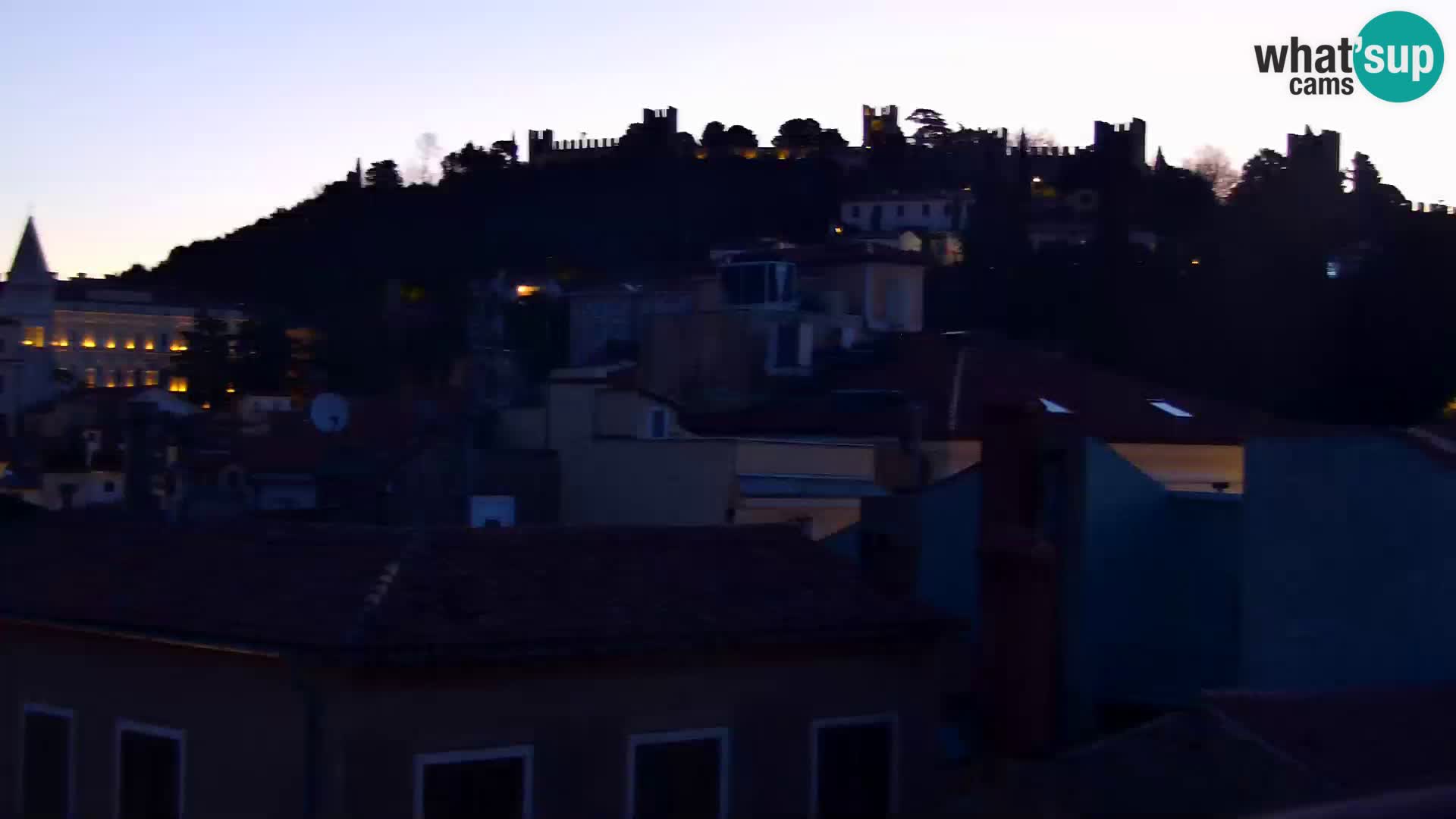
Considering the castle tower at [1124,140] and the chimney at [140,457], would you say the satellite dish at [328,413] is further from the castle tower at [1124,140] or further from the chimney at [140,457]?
the castle tower at [1124,140]

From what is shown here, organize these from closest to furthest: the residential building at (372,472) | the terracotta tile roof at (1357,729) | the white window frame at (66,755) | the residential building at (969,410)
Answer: the terracotta tile roof at (1357,729) < the white window frame at (66,755) < the residential building at (372,472) < the residential building at (969,410)

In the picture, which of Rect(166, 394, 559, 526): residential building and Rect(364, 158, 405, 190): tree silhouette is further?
Rect(364, 158, 405, 190): tree silhouette

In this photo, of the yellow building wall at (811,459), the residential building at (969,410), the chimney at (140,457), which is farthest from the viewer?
the residential building at (969,410)

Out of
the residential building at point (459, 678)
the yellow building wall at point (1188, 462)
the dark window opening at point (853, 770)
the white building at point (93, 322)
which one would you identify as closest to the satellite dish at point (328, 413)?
the yellow building wall at point (1188, 462)

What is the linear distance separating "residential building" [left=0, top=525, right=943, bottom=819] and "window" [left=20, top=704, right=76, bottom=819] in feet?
0.05

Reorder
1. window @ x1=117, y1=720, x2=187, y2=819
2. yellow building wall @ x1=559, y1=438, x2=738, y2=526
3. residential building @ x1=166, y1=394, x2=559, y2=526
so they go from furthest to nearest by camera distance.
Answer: yellow building wall @ x1=559, y1=438, x2=738, y2=526
residential building @ x1=166, y1=394, x2=559, y2=526
window @ x1=117, y1=720, x2=187, y2=819

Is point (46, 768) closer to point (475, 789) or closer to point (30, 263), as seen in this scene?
point (475, 789)

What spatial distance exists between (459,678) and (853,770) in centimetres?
277

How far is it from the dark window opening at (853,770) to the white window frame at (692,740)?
64cm

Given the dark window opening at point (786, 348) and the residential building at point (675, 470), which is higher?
the dark window opening at point (786, 348)

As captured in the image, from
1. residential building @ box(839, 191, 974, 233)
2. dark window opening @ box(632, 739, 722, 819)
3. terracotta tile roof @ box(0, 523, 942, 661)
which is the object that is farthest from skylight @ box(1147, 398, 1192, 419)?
residential building @ box(839, 191, 974, 233)

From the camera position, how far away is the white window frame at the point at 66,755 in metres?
10.3

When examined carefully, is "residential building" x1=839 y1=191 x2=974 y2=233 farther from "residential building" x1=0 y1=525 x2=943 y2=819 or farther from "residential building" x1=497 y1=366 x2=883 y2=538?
"residential building" x1=0 y1=525 x2=943 y2=819

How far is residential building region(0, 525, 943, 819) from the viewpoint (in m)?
9.14
